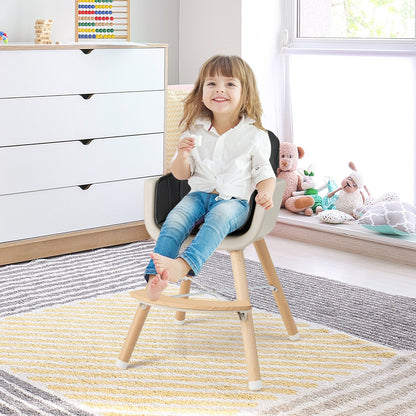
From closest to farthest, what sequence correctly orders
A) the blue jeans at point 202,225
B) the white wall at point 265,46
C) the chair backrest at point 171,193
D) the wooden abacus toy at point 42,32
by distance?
the blue jeans at point 202,225 < the chair backrest at point 171,193 < the wooden abacus toy at point 42,32 < the white wall at point 265,46

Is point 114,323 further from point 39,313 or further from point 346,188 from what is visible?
point 346,188

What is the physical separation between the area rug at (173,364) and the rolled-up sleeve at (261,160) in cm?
47

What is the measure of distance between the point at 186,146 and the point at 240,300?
1.38 ft

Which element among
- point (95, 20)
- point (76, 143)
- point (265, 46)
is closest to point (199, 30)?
point (265, 46)

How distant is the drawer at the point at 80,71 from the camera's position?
273cm

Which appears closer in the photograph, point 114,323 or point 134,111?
point 114,323

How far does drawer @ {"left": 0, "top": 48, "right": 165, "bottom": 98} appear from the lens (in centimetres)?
273

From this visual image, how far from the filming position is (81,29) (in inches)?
127

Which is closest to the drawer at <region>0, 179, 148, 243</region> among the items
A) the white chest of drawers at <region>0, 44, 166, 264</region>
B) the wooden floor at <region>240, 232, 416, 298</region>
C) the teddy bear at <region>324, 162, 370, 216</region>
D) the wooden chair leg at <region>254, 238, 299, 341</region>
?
the white chest of drawers at <region>0, 44, 166, 264</region>

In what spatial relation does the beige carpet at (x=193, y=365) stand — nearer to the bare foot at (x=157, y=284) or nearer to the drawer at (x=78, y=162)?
the bare foot at (x=157, y=284)

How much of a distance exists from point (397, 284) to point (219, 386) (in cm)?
107

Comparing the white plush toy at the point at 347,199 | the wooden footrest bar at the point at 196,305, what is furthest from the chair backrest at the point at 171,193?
the white plush toy at the point at 347,199

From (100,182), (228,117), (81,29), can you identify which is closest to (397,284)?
(228,117)

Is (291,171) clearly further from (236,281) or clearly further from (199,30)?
(236,281)
